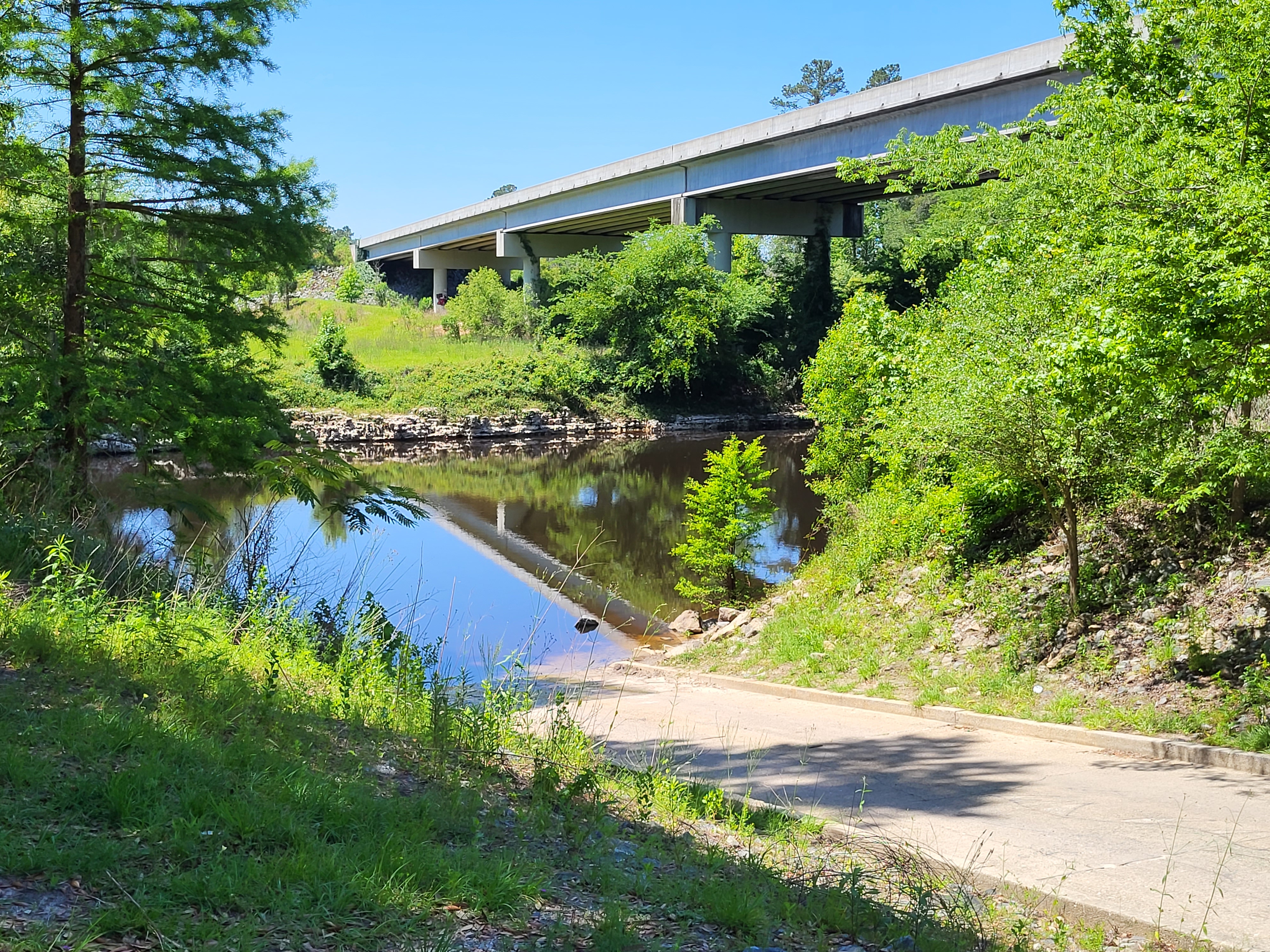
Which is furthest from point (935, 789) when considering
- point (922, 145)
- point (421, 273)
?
point (421, 273)

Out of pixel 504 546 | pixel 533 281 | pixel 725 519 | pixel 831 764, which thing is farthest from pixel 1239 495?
pixel 533 281

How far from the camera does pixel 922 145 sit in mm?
19531

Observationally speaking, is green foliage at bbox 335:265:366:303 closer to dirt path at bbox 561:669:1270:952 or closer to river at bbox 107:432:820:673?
river at bbox 107:432:820:673

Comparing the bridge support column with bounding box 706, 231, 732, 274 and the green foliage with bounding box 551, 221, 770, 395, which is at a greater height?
the bridge support column with bounding box 706, 231, 732, 274

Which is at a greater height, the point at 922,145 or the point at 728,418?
the point at 922,145

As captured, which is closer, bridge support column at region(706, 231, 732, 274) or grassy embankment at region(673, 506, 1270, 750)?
grassy embankment at region(673, 506, 1270, 750)

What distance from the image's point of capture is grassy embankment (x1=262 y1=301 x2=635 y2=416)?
47.7 metres

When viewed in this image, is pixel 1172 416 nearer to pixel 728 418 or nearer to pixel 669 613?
pixel 669 613

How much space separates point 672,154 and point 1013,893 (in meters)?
42.2

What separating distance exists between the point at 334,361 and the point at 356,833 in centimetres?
4568

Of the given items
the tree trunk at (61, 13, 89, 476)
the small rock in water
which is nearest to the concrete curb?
the small rock in water

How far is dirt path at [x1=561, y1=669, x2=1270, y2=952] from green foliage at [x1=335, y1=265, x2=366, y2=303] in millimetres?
72528

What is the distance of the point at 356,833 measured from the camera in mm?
4379

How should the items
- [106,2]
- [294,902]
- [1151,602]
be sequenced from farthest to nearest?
1. [106,2]
2. [1151,602]
3. [294,902]
